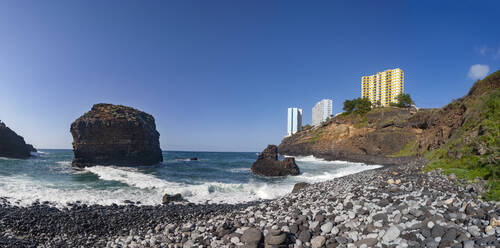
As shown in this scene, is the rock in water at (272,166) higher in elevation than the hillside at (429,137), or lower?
lower

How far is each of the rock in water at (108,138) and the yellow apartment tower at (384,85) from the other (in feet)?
328

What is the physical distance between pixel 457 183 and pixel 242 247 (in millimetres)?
7167

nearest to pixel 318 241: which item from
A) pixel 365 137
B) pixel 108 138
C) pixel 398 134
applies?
pixel 108 138

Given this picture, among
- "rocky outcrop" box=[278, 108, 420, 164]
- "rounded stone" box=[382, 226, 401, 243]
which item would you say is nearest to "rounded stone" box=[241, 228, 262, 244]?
"rounded stone" box=[382, 226, 401, 243]

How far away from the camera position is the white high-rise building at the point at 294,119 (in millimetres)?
168163

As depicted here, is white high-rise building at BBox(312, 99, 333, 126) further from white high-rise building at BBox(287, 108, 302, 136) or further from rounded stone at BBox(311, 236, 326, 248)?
rounded stone at BBox(311, 236, 326, 248)

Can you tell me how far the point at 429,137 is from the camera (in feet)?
79.1

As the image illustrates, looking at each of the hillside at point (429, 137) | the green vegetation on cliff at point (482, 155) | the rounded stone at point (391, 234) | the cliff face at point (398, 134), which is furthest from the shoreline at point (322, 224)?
the cliff face at point (398, 134)

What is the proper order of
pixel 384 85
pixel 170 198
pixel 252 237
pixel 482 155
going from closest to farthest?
pixel 252 237, pixel 482 155, pixel 170 198, pixel 384 85

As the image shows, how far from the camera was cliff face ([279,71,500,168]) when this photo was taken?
10.7 m

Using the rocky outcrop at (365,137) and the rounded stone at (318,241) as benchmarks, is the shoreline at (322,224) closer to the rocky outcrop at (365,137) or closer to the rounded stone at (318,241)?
the rounded stone at (318,241)

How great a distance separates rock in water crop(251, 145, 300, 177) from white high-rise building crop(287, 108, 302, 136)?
13990 centimetres

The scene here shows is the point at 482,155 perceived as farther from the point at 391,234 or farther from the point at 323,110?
the point at 323,110

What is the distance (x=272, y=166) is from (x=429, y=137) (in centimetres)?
1762
